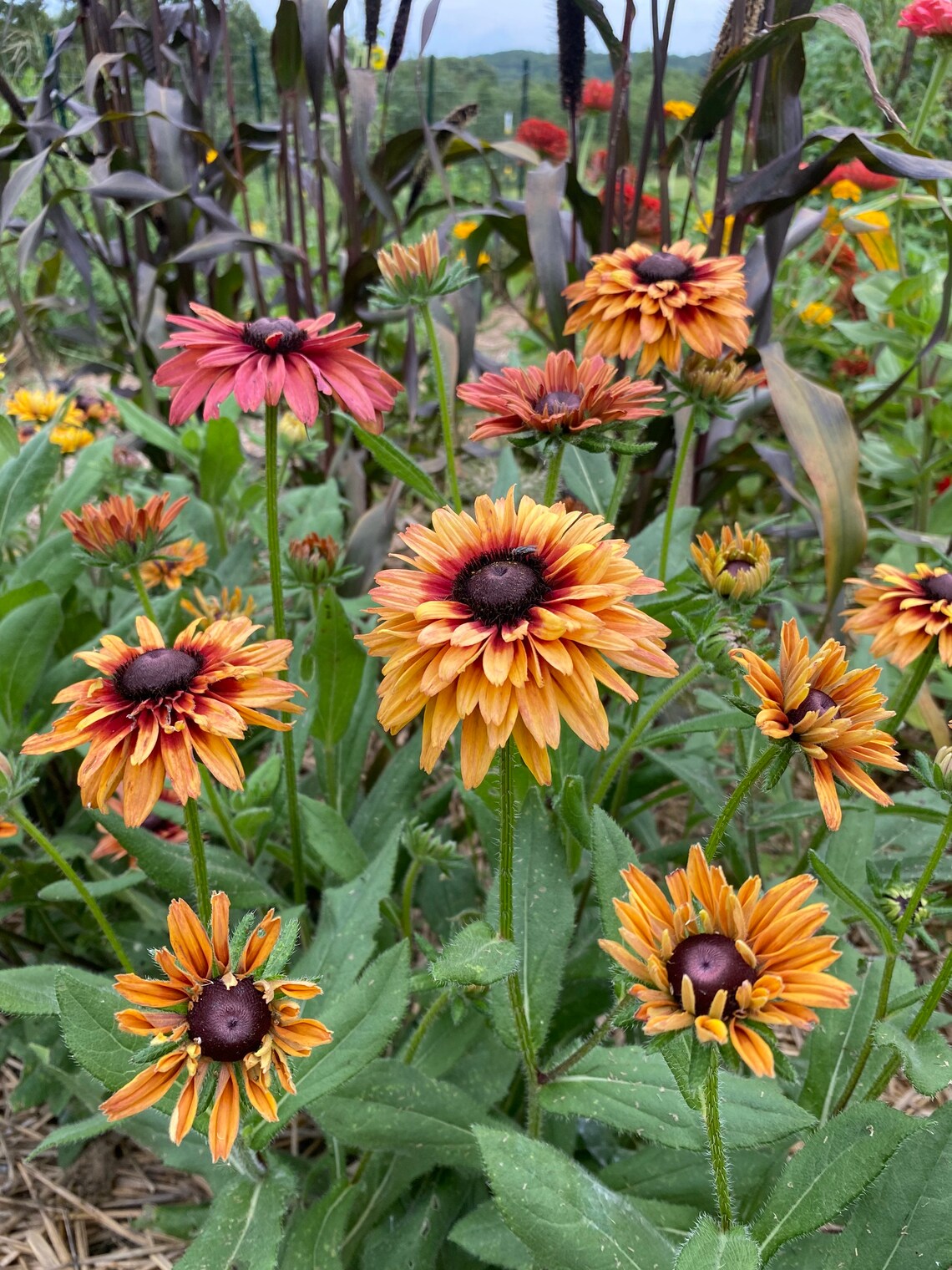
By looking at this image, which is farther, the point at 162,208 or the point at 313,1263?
the point at 162,208

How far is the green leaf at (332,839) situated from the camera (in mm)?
1151

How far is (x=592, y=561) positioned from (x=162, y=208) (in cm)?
183

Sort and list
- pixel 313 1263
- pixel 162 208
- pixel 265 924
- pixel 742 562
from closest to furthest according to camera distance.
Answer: pixel 265 924 → pixel 313 1263 → pixel 742 562 → pixel 162 208

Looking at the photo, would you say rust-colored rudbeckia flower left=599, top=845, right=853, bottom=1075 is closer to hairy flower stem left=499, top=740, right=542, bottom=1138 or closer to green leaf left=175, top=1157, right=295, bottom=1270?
hairy flower stem left=499, top=740, right=542, bottom=1138

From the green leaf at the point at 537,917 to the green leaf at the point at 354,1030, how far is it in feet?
0.33

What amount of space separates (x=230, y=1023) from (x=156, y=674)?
285 mm

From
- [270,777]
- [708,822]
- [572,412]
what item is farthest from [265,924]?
[708,822]

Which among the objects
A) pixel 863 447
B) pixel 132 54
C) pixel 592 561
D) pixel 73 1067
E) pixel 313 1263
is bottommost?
pixel 73 1067

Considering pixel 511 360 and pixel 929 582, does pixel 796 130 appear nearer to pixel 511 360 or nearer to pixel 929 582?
pixel 929 582

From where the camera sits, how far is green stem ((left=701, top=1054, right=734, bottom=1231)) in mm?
642

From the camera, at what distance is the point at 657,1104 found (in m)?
0.91

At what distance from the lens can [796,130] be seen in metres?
1.54

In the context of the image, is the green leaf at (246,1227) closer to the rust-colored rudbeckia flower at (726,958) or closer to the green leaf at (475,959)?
the green leaf at (475,959)

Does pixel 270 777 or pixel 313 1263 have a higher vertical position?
pixel 270 777
